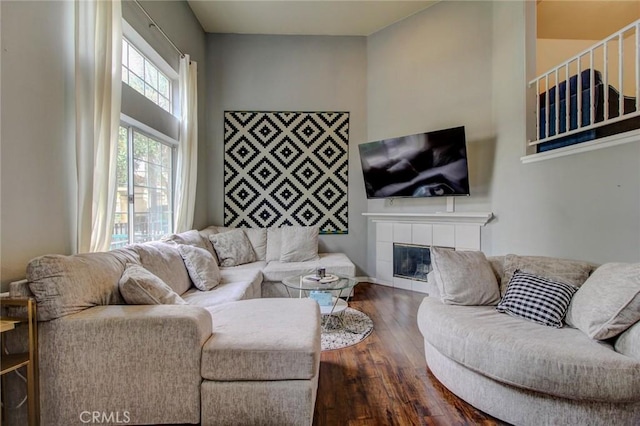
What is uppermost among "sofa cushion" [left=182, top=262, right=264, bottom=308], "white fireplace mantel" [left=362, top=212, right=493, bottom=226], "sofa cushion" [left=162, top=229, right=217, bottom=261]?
"white fireplace mantel" [left=362, top=212, right=493, bottom=226]

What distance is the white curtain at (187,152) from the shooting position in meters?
3.56

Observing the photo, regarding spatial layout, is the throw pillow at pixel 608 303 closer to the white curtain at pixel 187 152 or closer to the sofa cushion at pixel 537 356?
the sofa cushion at pixel 537 356

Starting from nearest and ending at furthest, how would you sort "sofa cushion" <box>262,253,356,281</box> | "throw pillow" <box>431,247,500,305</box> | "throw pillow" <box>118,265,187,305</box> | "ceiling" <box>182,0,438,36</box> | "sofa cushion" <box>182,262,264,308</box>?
"throw pillow" <box>118,265,187,305</box>
"throw pillow" <box>431,247,500,305</box>
"sofa cushion" <box>182,262,264,308</box>
"sofa cushion" <box>262,253,356,281</box>
"ceiling" <box>182,0,438,36</box>

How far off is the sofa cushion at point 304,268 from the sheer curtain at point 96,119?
1789mm

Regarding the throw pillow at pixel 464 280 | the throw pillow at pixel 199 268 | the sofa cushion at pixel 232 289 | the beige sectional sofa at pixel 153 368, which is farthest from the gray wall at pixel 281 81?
the beige sectional sofa at pixel 153 368

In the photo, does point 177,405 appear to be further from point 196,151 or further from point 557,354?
point 196,151

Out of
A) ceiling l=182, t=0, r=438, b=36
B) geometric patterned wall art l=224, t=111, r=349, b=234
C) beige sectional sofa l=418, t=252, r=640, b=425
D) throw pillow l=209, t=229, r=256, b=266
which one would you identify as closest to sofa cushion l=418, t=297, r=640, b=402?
beige sectional sofa l=418, t=252, r=640, b=425

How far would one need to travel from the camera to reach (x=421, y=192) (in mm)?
3846

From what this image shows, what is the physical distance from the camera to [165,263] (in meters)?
2.41

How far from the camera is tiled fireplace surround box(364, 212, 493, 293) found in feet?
11.9

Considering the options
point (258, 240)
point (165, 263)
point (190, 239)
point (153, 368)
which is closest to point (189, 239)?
point (190, 239)

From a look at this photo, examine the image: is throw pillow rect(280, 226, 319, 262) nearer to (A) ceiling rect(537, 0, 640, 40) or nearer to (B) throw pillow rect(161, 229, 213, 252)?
(B) throw pillow rect(161, 229, 213, 252)

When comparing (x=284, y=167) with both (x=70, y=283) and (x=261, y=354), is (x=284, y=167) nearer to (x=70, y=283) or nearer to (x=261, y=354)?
(x=70, y=283)

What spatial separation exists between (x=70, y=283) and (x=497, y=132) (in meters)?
3.98
